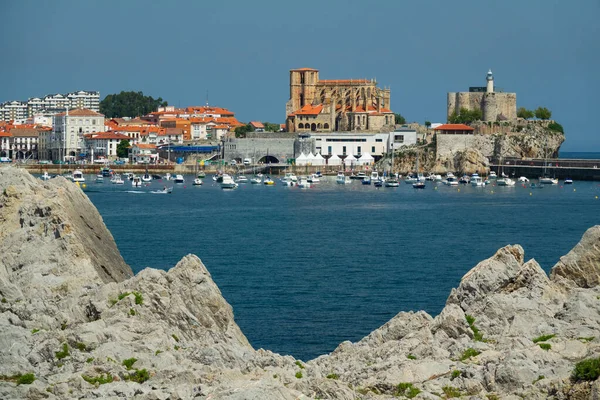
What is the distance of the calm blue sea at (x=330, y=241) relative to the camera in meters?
26.3

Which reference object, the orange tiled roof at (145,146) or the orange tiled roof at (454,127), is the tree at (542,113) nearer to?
the orange tiled roof at (454,127)

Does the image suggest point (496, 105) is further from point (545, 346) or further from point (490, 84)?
point (545, 346)

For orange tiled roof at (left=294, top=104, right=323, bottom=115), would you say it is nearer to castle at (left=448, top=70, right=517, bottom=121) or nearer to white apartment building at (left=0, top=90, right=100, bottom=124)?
castle at (left=448, top=70, right=517, bottom=121)

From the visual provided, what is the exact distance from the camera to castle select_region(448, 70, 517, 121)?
349 ft

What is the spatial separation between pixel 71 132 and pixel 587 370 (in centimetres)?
11341

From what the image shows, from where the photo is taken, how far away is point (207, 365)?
1579cm

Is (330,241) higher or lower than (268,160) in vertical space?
lower

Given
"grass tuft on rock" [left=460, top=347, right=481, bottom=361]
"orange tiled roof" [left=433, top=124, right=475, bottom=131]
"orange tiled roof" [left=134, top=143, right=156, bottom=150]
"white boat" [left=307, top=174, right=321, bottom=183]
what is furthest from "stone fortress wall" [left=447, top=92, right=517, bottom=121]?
"grass tuft on rock" [left=460, top=347, right=481, bottom=361]

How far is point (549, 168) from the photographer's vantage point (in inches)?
3770

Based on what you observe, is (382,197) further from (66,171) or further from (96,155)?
(96,155)

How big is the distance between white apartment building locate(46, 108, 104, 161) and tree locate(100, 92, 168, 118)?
32.1 metres

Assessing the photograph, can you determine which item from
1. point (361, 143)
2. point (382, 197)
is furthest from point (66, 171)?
point (382, 197)

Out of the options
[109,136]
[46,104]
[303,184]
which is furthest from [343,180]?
[46,104]

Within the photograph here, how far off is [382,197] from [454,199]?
4.49 meters
